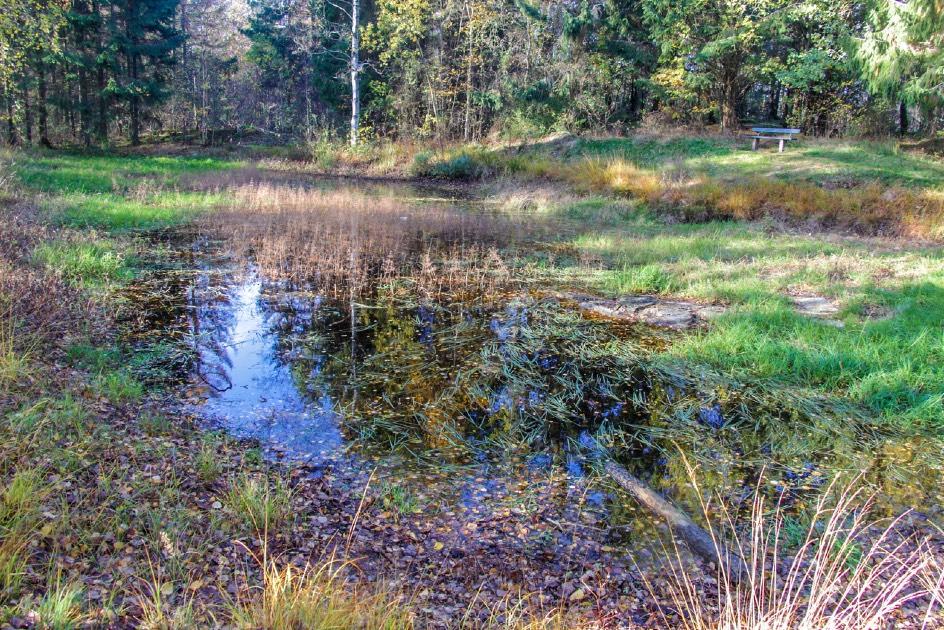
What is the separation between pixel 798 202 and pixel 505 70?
757 inches

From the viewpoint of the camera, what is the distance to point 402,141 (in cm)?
3008

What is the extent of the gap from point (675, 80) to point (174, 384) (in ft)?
93.0

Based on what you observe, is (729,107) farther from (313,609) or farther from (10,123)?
(10,123)

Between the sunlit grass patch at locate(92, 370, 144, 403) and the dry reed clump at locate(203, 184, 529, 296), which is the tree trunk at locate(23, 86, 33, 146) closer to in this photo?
the dry reed clump at locate(203, 184, 529, 296)

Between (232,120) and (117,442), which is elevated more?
(232,120)

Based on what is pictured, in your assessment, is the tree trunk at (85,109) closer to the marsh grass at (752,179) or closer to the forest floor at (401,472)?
the marsh grass at (752,179)

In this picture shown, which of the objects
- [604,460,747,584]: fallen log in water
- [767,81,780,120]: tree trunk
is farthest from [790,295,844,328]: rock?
[767,81,780,120]: tree trunk

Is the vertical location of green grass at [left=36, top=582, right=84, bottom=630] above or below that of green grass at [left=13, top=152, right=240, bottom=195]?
below

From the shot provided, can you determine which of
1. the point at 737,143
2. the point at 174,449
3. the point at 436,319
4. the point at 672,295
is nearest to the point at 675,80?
the point at 737,143

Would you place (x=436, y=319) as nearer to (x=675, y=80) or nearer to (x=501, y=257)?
(x=501, y=257)

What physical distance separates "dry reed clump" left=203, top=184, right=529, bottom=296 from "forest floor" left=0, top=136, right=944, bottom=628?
0.53 metres

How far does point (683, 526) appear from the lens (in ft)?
12.8

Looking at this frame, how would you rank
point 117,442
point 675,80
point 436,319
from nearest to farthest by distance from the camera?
point 117,442 → point 436,319 → point 675,80

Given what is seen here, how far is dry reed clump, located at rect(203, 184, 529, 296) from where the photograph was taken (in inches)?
411
